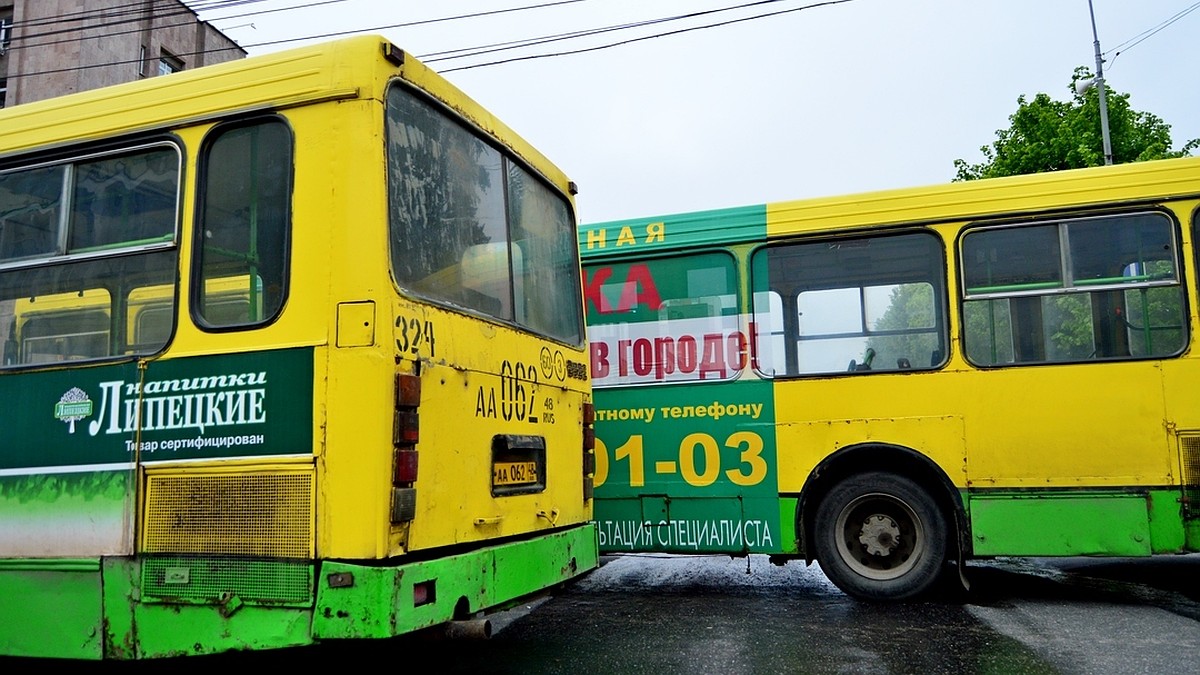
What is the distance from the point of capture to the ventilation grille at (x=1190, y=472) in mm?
6195

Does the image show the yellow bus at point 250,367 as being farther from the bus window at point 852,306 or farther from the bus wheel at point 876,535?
the bus window at point 852,306

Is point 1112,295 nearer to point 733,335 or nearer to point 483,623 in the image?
point 733,335

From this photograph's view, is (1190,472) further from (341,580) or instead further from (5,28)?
(5,28)

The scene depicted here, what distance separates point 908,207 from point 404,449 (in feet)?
15.7

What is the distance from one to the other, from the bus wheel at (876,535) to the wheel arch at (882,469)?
0.26ft

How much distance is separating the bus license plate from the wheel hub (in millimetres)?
3027

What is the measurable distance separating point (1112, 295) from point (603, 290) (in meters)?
3.91

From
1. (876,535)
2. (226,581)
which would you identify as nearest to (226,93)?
(226,581)

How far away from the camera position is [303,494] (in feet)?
12.8

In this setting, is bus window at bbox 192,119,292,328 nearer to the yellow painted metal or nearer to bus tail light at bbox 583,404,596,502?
bus tail light at bbox 583,404,596,502

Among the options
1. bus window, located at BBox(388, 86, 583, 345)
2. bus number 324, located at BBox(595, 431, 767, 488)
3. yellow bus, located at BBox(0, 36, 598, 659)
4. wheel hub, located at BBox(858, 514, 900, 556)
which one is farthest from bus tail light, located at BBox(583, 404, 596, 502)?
wheel hub, located at BBox(858, 514, 900, 556)

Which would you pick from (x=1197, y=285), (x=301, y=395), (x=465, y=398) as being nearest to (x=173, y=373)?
(x=301, y=395)

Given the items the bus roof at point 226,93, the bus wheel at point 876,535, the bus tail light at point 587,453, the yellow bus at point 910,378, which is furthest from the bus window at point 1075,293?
the bus roof at point 226,93

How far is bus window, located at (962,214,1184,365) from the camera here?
6504 mm
